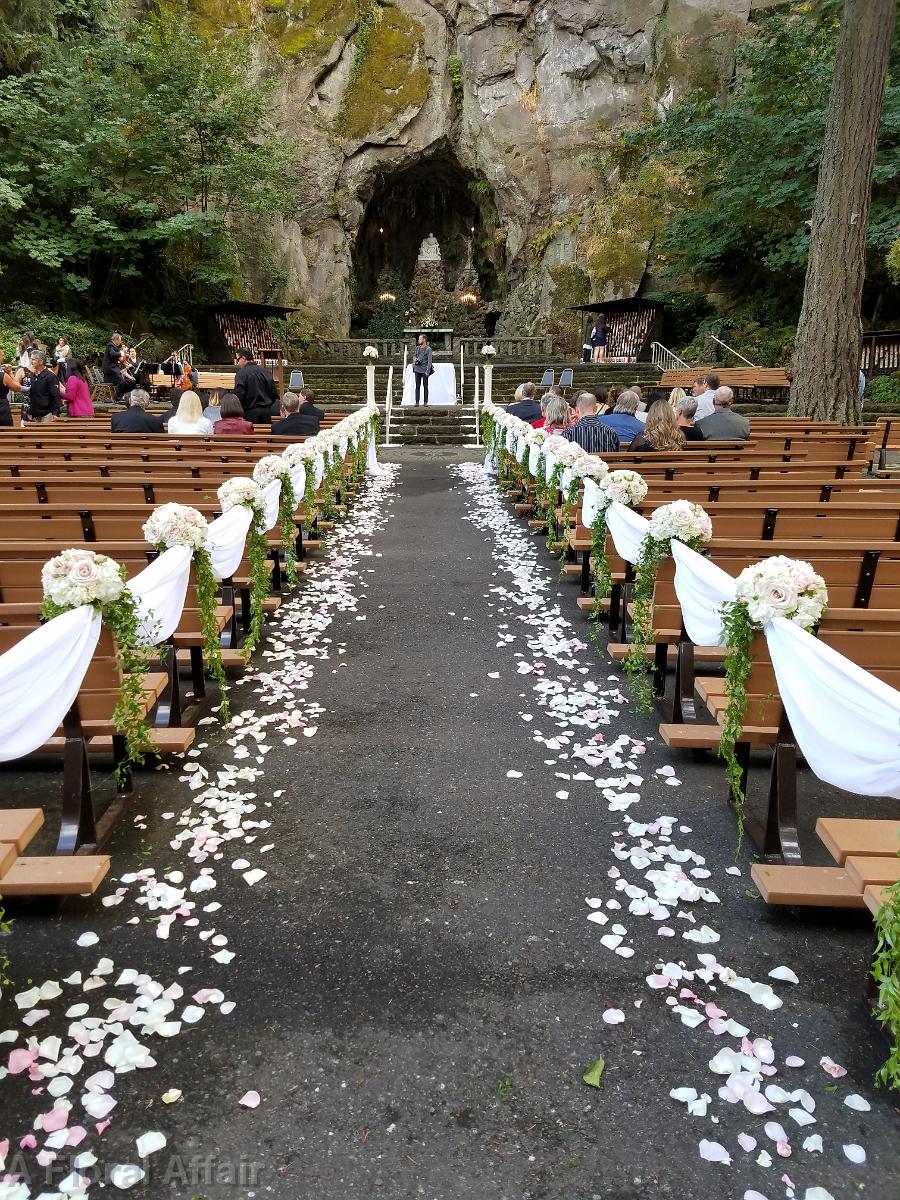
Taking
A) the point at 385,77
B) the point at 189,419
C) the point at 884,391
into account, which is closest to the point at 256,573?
the point at 189,419

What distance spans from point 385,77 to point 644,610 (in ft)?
112

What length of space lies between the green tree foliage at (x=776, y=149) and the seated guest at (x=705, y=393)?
10679mm

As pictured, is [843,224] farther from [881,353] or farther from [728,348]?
[728,348]

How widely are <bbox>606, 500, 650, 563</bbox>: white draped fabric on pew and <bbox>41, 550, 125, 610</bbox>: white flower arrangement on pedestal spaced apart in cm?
284

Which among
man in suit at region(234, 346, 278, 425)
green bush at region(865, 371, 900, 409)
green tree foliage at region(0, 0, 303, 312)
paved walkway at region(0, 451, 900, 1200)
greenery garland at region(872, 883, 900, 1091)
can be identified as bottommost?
paved walkway at region(0, 451, 900, 1200)

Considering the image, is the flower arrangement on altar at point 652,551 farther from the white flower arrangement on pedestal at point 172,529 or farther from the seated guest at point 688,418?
the seated guest at point 688,418

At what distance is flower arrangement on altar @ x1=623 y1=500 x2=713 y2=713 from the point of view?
12.8 feet

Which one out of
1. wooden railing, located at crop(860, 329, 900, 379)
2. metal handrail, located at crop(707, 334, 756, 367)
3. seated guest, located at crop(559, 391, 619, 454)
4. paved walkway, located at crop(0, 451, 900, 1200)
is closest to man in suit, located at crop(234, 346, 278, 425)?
seated guest, located at crop(559, 391, 619, 454)

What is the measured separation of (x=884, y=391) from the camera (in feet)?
58.0

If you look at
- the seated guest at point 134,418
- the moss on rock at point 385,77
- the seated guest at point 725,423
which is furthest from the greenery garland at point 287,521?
the moss on rock at point 385,77

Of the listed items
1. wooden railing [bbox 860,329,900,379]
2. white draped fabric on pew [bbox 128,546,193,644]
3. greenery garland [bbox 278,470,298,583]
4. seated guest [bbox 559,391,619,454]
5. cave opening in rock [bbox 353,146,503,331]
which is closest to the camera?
white draped fabric on pew [bbox 128,546,193,644]

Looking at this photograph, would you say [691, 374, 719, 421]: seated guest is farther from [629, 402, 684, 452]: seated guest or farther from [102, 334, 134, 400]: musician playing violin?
[102, 334, 134, 400]: musician playing violin

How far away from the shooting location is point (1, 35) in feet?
63.2

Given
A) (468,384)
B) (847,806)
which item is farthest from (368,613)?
(468,384)
